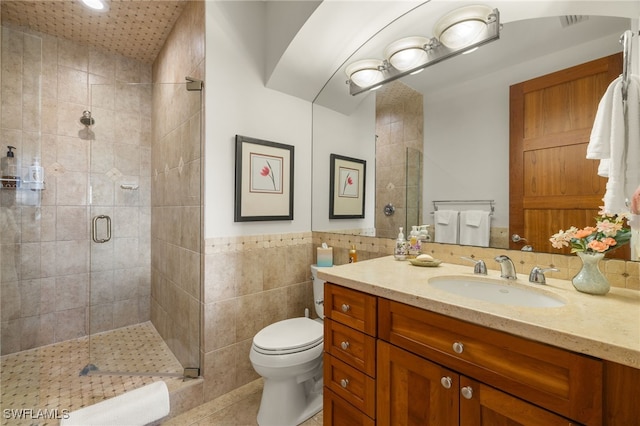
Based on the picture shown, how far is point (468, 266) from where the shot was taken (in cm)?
134

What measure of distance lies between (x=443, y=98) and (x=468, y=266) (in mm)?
937

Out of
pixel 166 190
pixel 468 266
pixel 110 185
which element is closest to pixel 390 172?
pixel 468 266

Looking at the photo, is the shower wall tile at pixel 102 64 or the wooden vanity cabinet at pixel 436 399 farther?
the shower wall tile at pixel 102 64

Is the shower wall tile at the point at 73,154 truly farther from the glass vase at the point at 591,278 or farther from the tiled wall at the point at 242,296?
the glass vase at the point at 591,278

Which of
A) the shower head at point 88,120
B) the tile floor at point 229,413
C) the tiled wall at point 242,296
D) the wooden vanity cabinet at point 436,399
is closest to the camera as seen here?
the wooden vanity cabinet at point 436,399

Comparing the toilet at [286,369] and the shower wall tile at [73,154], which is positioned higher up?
the shower wall tile at [73,154]

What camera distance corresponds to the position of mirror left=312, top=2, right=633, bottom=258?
112 centimetres

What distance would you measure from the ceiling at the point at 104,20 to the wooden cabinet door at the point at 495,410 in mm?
2797

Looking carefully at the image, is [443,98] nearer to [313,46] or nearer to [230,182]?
[313,46]

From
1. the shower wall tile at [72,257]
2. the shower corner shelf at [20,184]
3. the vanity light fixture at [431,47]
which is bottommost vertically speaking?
the shower wall tile at [72,257]

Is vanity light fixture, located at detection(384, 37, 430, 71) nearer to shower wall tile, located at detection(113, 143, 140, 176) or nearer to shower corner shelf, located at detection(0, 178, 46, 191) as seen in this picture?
shower wall tile, located at detection(113, 143, 140, 176)

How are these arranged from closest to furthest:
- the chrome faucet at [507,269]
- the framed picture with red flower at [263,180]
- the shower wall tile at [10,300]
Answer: the chrome faucet at [507,269] → the framed picture with red flower at [263,180] → the shower wall tile at [10,300]

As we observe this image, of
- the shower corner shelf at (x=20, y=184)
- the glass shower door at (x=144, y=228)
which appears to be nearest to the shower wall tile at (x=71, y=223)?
the glass shower door at (x=144, y=228)

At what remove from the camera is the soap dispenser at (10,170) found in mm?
1831
